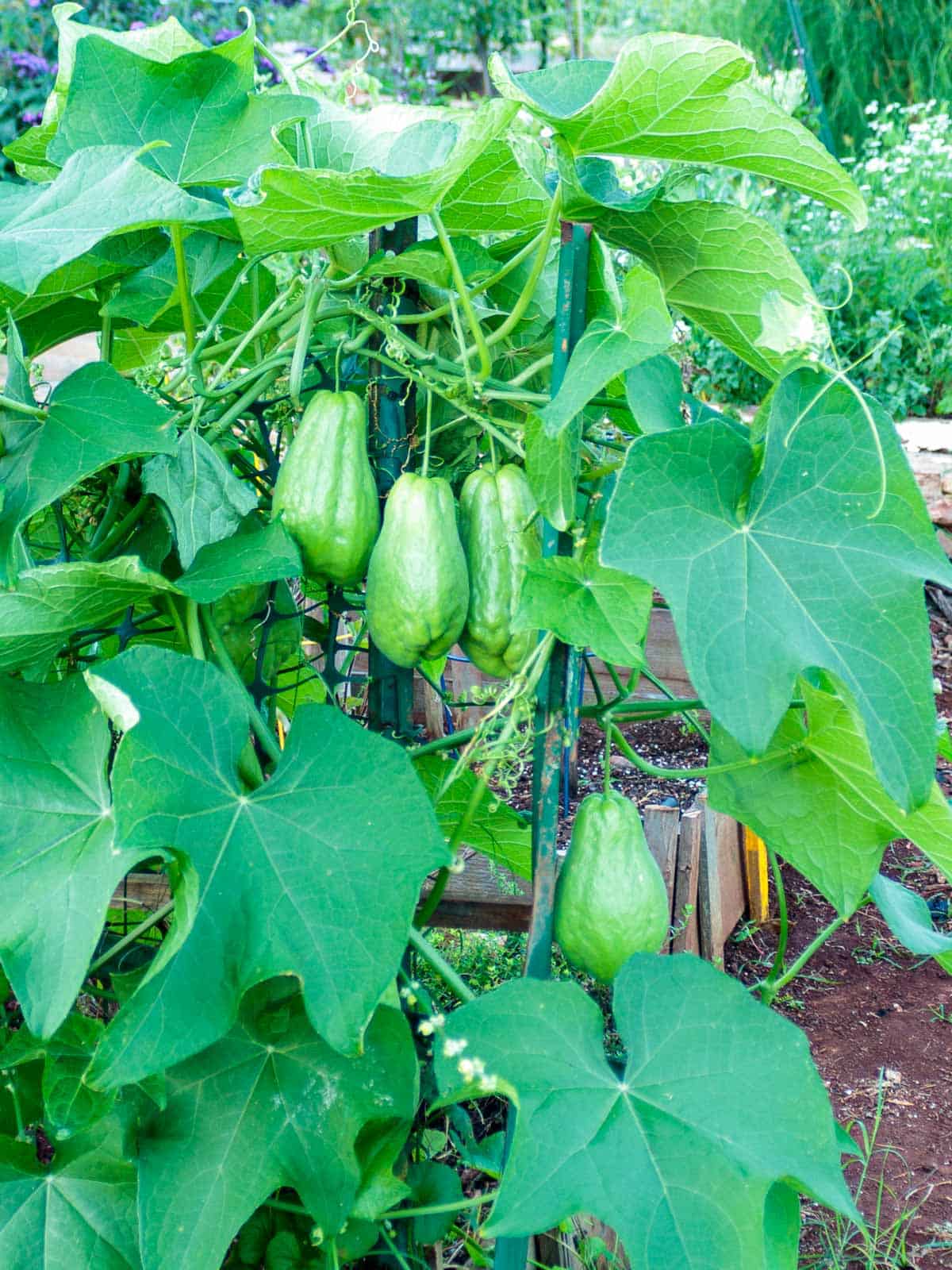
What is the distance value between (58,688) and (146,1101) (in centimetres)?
36

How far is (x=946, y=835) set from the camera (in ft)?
3.60

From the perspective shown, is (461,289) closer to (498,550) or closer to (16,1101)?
(498,550)

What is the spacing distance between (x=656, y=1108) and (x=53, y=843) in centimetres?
53

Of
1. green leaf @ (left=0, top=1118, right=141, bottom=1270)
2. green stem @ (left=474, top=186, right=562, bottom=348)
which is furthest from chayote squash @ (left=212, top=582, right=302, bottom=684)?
green leaf @ (left=0, top=1118, right=141, bottom=1270)

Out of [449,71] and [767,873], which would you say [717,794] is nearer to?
[767,873]

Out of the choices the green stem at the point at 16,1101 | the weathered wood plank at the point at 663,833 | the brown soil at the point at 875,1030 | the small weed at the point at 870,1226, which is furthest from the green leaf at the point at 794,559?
the weathered wood plank at the point at 663,833

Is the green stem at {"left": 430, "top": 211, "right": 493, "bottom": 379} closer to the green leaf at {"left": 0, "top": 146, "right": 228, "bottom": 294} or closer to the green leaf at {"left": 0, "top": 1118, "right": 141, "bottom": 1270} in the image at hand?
the green leaf at {"left": 0, "top": 146, "right": 228, "bottom": 294}

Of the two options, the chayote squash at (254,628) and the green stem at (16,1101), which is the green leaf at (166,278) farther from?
the green stem at (16,1101)

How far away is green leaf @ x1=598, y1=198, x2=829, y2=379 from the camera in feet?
3.26

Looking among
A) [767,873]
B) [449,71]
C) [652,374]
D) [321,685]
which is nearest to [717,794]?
[652,374]

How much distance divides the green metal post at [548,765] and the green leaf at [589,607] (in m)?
0.06

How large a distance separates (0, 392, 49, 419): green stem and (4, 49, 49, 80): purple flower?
6.19m

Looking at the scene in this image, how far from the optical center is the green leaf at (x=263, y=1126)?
1.00 m

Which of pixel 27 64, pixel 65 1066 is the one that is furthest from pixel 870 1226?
pixel 27 64
